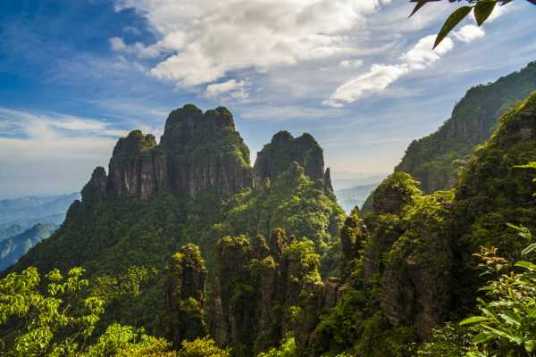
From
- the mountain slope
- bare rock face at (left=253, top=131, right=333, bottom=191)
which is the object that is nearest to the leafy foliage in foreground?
the mountain slope

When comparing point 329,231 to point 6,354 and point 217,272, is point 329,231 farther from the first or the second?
point 6,354

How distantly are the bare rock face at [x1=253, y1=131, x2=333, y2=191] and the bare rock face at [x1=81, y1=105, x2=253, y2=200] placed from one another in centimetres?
669

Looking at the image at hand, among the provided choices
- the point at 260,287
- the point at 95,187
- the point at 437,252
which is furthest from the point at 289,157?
the point at 437,252

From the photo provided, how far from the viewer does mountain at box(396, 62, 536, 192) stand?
8650 centimetres

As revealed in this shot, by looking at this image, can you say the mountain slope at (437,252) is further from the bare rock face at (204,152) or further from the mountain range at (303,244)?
the bare rock face at (204,152)

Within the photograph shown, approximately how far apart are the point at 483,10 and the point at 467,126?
111 m

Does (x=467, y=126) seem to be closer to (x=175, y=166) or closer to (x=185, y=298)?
(x=185, y=298)

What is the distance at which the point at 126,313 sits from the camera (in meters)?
71.8

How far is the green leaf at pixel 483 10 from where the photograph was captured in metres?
1.64

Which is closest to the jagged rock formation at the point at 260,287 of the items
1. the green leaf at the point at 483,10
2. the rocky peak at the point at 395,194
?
the rocky peak at the point at 395,194

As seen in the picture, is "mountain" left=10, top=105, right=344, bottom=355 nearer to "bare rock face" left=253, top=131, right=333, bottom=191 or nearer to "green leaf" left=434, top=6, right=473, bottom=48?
"bare rock face" left=253, top=131, right=333, bottom=191

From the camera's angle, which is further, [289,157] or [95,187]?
[95,187]

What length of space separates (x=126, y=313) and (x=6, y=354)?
67350 millimetres

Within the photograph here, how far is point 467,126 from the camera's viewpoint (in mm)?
96375
